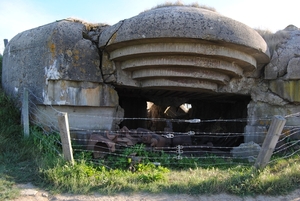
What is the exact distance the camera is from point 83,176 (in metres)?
2.93

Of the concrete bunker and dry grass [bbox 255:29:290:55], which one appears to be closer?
the concrete bunker

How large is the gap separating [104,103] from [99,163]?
1.25 m

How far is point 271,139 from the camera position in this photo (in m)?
2.99

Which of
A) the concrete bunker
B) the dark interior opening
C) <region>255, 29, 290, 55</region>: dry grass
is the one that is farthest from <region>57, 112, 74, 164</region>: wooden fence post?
<region>255, 29, 290, 55</region>: dry grass

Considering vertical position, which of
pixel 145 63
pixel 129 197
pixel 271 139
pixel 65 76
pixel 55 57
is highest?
pixel 55 57

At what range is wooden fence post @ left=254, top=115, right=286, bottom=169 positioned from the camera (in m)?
2.92

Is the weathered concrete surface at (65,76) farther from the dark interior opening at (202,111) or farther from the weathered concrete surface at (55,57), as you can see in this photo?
the dark interior opening at (202,111)

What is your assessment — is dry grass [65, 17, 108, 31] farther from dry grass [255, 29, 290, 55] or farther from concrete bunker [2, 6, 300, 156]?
dry grass [255, 29, 290, 55]

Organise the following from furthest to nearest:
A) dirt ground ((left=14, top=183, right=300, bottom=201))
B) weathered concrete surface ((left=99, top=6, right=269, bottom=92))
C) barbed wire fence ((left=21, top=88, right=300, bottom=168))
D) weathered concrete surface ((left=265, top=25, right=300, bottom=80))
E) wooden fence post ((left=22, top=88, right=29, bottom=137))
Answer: weathered concrete surface ((left=265, top=25, right=300, bottom=80)) < wooden fence post ((left=22, top=88, right=29, bottom=137)) < barbed wire fence ((left=21, top=88, right=300, bottom=168)) < weathered concrete surface ((left=99, top=6, right=269, bottom=92)) < dirt ground ((left=14, top=183, right=300, bottom=201))

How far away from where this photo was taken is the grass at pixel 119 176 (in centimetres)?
280

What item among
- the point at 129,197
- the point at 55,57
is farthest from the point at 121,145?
the point at 55,57

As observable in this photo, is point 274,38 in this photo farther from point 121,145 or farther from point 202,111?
point 202,111

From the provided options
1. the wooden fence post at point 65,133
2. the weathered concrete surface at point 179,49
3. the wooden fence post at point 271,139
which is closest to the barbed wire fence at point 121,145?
the wooden fence post at point 65,133

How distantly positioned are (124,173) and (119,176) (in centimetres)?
18
